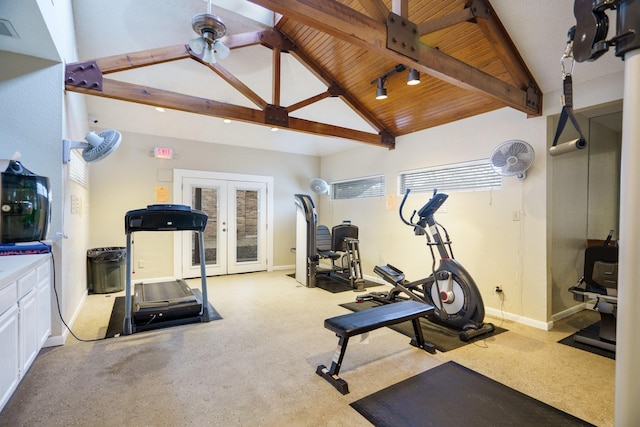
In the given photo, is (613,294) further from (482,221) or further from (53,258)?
(53,258)

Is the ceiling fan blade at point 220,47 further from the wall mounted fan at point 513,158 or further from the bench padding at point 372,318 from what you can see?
the wall mounted fan at point 513,158

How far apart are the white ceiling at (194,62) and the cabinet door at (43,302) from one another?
6.15ft

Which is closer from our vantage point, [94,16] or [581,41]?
[581,41]

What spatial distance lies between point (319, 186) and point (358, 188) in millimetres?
914

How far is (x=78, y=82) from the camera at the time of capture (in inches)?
119

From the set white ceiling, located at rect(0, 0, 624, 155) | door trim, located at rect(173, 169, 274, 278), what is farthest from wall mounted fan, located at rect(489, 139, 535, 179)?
door trim, located at rect(173, 169, 274, 278)

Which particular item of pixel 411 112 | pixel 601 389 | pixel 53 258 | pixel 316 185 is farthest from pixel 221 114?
pixel 601 389

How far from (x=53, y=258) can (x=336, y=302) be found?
3257 millimetres

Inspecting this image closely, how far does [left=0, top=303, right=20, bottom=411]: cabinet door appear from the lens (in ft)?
5.21

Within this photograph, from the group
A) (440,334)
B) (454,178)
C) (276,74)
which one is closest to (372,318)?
(440,334)

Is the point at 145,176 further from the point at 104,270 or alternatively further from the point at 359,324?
the point at 359,324

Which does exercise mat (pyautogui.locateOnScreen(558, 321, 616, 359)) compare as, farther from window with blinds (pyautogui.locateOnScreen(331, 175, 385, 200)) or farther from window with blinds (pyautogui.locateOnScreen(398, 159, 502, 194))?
window with blinds (pyautogui.locateOnScreen(331, 175, 385, 200))

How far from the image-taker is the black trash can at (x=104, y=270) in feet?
15.3

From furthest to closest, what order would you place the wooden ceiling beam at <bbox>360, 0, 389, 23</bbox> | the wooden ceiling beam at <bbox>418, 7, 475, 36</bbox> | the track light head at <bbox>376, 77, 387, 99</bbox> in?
the track light head at <bbox>376, 77, 387, 99</bbox>
the wooden ceiling beam at <bbox>418, 7, 475, 36</bbox>
the wooden ceiling beam at <bbox>360, 0, 389, 23</bbox>
